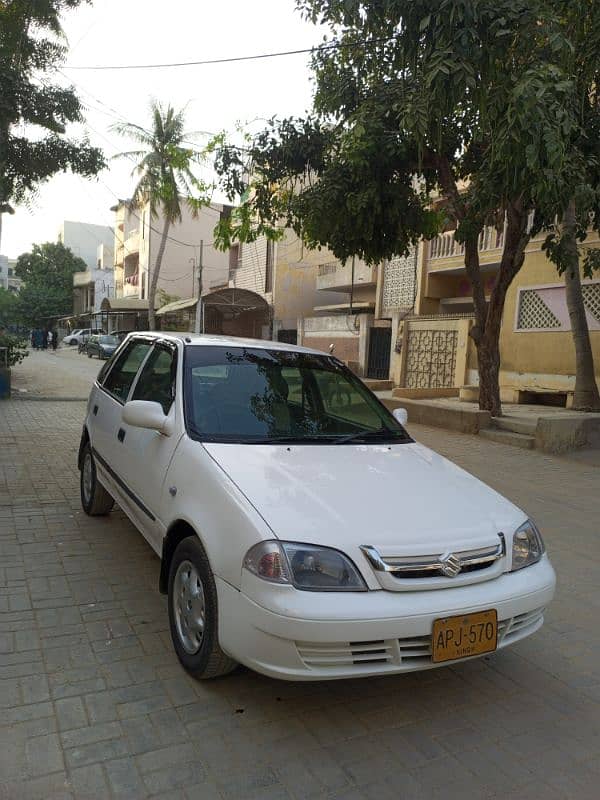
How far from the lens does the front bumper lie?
231cm

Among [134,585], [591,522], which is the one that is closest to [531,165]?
[591,522]

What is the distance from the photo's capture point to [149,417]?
132 inches

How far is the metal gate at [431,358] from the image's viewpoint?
1666 cm

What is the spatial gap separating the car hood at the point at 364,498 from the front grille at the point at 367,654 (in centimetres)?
35

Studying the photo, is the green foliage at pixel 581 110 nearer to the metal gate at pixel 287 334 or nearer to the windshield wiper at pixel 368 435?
the windshield wiper at pixel 368 435

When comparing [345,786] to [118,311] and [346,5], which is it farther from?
[118,311]

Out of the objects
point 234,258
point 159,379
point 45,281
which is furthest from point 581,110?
point 45,281

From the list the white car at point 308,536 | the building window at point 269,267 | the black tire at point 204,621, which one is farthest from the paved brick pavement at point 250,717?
the building window at point 269,267

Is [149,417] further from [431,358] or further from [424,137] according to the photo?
[431,358]

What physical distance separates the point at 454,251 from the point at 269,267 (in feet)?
40.4

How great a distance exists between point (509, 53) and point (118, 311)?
103 feet

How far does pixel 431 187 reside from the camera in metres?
11.5

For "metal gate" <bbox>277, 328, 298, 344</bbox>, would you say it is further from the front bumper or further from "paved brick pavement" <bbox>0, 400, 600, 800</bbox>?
the front bumper

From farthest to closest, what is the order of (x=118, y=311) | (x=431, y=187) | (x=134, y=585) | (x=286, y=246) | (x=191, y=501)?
(x=118, y=311) < (x=286, y=246) < (x=431, y=187) < (x=134, y=585) < (x=191, y=501)
